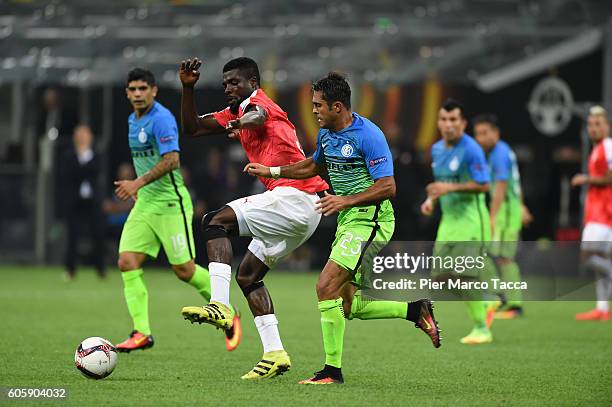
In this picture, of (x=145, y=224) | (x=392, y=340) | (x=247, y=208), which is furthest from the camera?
(x=392, y=340)

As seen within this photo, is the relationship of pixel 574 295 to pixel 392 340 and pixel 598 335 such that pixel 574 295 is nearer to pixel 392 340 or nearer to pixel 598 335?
pixel 598 335

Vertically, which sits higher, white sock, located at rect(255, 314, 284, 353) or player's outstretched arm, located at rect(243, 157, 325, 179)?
player's outstretched arm, located at rect(243, 157, 325, 179)

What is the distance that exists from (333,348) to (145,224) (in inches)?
126

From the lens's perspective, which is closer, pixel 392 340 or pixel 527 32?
pixel 392 340

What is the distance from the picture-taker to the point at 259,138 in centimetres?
970

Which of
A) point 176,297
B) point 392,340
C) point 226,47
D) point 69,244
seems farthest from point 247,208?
point 226,47

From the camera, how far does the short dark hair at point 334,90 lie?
8.96 meters

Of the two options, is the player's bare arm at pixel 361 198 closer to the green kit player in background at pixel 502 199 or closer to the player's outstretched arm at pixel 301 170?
the player's outstretched arm at pixel 301 170

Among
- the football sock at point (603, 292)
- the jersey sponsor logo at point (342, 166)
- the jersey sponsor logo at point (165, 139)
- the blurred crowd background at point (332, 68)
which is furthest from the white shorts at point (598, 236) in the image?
the blurred crowd background at point (332, 68)

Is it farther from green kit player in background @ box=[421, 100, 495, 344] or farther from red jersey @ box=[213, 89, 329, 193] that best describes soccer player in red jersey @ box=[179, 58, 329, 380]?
green kit player in background @ box=[421, 100, 495, 344]

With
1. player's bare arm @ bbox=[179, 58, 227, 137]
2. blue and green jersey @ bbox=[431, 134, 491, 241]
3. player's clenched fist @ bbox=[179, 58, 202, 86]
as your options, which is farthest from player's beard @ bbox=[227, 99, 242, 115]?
blue and green jersey @ bbox=[431, 134, 491, 241]

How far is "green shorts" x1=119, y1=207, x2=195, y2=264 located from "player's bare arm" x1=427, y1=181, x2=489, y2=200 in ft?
8.15

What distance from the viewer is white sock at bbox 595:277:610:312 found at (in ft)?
50.1

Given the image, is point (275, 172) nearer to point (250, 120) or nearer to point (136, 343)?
point (250, 120)
